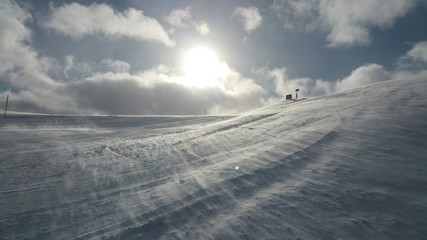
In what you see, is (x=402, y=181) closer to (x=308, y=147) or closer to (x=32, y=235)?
(x=308, y=147)

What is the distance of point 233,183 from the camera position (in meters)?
8.43

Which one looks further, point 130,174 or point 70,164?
point 70,164

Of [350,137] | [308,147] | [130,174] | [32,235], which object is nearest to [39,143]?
[130,174]

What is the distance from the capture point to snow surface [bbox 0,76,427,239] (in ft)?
21.4

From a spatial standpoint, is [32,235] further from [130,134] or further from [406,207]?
[130,134]

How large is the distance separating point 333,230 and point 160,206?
3.45 metres

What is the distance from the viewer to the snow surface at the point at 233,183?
21.4 feet

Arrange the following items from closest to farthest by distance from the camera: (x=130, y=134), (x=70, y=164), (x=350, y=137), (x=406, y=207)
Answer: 1. (x=406, y=207)
2. (x=70, y=164)
3. (x=350, y=137)
4. (x=130, y=134)

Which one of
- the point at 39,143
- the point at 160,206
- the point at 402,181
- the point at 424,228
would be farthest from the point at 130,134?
the point at 424,228

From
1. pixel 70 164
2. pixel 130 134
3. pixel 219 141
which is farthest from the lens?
pixel 130 134

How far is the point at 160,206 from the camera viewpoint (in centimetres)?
733

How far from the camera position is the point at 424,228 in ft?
21.2

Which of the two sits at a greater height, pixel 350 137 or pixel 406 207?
pixel 350 137

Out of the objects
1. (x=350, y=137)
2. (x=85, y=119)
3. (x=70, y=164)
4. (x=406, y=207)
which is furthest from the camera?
(x=85, y=119)
